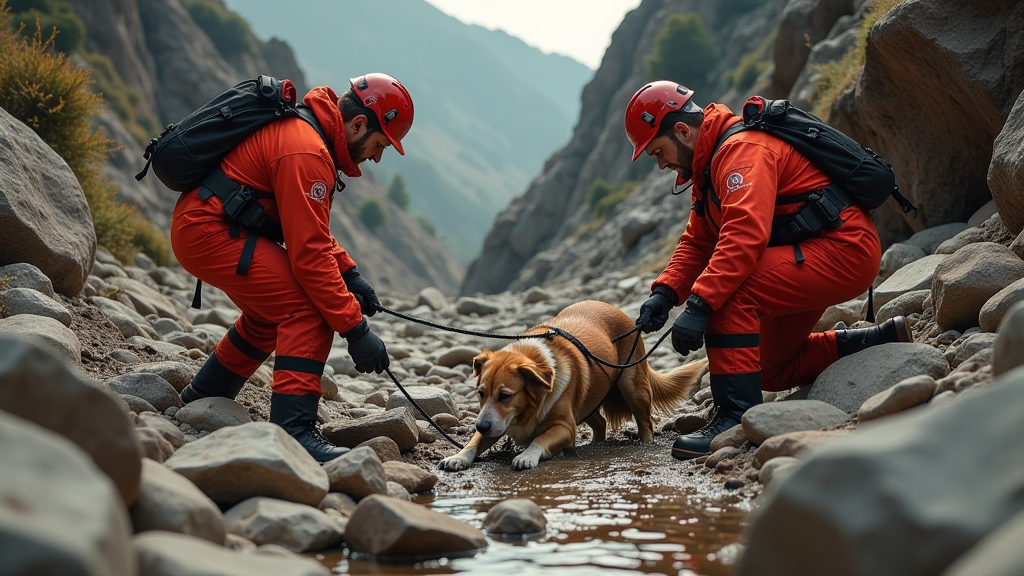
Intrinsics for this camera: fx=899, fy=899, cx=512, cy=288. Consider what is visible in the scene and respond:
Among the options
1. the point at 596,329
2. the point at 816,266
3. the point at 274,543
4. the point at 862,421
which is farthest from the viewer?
the point at 596,329

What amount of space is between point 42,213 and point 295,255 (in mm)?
3291

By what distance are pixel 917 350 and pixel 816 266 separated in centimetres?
88

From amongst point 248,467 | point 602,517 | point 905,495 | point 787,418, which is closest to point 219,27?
point 787,418

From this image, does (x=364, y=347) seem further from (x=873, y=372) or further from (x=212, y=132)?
(x=873, y=372)

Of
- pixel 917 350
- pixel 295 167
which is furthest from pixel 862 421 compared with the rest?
pixel 295 167

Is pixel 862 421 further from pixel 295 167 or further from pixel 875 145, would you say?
pixel 875 145

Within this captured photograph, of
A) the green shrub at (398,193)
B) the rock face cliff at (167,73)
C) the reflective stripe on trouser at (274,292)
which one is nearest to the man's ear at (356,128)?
the reflective stripe on trouser at (274,292)

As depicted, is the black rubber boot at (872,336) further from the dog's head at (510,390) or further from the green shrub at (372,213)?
the green shrub at (372,213)

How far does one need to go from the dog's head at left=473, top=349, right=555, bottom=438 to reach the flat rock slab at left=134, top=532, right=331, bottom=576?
375 cm

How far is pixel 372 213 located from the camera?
8206 cm

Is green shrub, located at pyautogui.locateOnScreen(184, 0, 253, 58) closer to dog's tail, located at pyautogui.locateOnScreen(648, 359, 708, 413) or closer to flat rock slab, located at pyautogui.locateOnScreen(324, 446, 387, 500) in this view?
dog's tail, located at pyautogui.locateOnScreen(648, 359, 708, 413)

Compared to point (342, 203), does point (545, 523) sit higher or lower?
higher

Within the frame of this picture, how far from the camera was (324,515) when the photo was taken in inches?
161

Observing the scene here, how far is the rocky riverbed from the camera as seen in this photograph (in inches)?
94.7
